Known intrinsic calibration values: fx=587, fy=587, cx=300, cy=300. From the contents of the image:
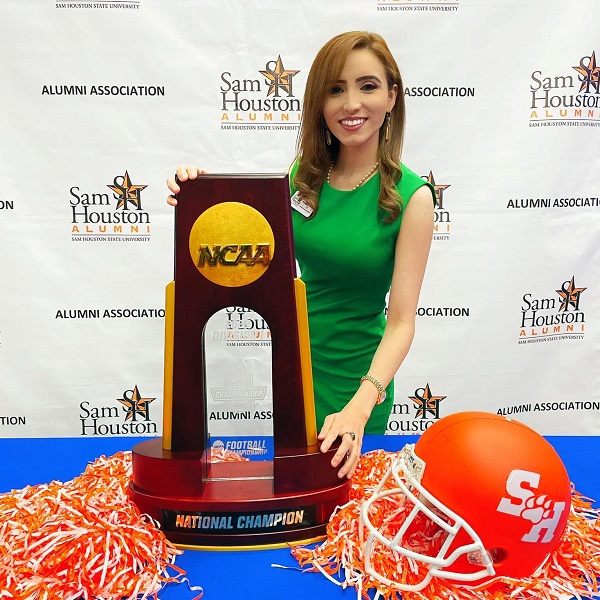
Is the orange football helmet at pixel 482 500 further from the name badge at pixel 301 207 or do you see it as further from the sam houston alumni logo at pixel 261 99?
the sam houston alumni logo at pixel 261 99

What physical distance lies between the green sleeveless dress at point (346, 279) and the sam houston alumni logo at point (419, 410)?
902 millimetres

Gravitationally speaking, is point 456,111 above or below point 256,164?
above

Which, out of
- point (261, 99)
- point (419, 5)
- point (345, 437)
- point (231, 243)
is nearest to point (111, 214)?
point (261, 99)

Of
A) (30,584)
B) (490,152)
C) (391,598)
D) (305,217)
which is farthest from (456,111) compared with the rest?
(30,584)

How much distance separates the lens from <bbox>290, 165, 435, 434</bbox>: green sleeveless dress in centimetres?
137

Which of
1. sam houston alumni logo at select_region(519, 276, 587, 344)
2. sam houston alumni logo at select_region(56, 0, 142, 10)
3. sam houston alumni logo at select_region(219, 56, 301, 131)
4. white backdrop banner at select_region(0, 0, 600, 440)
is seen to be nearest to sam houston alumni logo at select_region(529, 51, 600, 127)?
white backdrop banner at select_region(0, 0, 600, 440)

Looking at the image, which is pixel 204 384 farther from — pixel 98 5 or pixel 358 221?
pixel 98 5

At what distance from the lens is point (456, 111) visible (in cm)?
235

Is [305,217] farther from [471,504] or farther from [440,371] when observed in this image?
[440,371]

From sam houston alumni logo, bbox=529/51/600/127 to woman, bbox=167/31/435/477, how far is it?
122 cm

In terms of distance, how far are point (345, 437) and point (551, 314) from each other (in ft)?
5.91

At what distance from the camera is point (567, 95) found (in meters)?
2.36

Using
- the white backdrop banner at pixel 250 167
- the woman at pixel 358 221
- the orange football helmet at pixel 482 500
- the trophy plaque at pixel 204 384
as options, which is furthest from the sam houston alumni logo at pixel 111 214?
the orange football helmet at pixel 482 500

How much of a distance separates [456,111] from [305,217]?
48.7 inches
